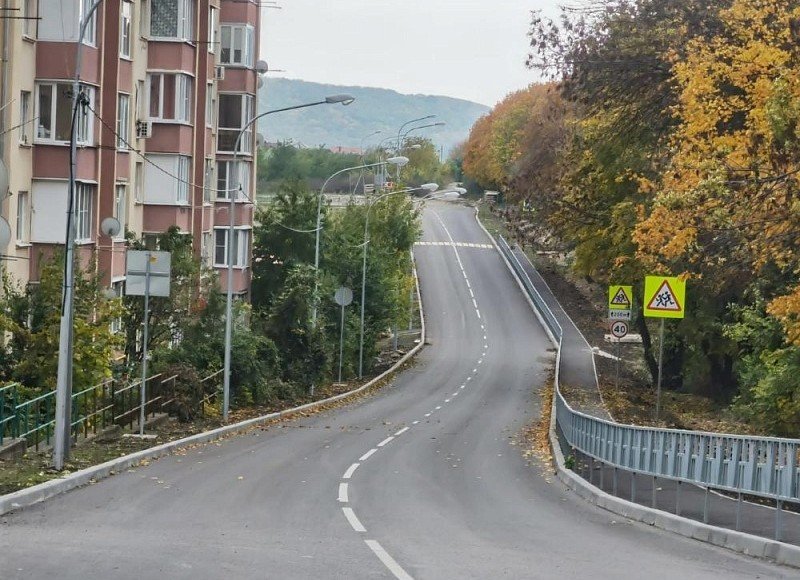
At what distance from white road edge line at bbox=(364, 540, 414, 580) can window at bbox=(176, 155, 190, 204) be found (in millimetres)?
34293

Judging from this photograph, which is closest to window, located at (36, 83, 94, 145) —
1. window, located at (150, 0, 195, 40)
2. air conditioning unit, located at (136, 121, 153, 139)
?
air conditioning unit, located at (136, 121, 153, 139)

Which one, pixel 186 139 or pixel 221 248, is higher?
pixel 186 139

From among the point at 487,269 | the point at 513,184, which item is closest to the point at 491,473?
the point at 513,184

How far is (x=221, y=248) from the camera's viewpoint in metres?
56.2

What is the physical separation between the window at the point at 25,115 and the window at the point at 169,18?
1147 cm

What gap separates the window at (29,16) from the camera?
1323 inches

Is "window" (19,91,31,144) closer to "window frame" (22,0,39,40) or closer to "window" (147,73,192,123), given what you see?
"window frame" (22,0,39,40)

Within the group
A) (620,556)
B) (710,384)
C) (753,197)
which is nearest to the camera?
(620,556)

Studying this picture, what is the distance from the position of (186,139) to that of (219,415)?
14.9 metres

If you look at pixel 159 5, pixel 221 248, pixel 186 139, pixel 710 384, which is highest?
pixel 159 5

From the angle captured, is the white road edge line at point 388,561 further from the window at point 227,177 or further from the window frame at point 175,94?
the window at point 227,177

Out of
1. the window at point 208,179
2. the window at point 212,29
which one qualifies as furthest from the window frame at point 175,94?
the window at point 208,179

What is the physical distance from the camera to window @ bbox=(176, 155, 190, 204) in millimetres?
46688

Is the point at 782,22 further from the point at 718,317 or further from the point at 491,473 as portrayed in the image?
the point at 718,317
